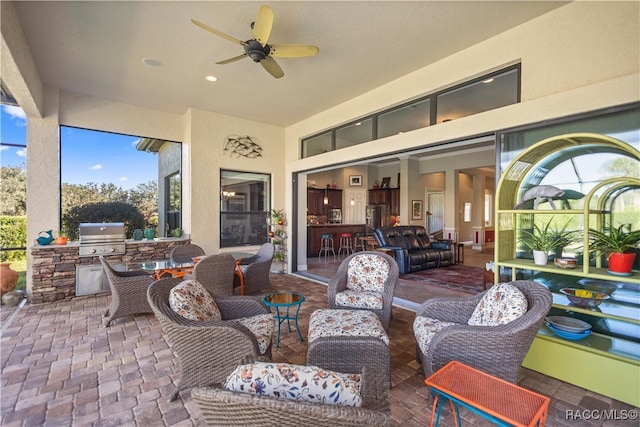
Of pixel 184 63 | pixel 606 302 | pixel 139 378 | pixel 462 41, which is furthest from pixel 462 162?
pixel 139 378

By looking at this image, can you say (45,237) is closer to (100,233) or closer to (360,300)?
(100,233)

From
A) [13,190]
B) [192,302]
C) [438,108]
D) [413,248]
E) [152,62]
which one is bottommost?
[413,248]

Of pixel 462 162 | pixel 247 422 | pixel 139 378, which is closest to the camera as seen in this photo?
pixel 247 422

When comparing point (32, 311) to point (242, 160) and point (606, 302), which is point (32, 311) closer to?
point (242, 160)

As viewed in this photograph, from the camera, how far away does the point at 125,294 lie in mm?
3574

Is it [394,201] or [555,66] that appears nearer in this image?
[555,66]

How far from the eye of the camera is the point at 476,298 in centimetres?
248

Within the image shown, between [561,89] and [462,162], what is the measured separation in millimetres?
6853

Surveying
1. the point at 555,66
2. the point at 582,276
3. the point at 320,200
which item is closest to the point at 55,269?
the point at 582,276

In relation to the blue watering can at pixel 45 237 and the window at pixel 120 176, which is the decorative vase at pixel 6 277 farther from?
the window at pixel 120 176

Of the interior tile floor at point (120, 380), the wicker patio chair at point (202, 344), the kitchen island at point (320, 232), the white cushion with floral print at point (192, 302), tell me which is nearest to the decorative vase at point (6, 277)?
the interior tile floor at point (120, 380)

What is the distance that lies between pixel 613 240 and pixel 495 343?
1493mm

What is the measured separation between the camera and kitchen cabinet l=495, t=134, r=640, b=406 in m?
2.27

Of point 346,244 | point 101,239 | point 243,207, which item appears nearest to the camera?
point 101,239
